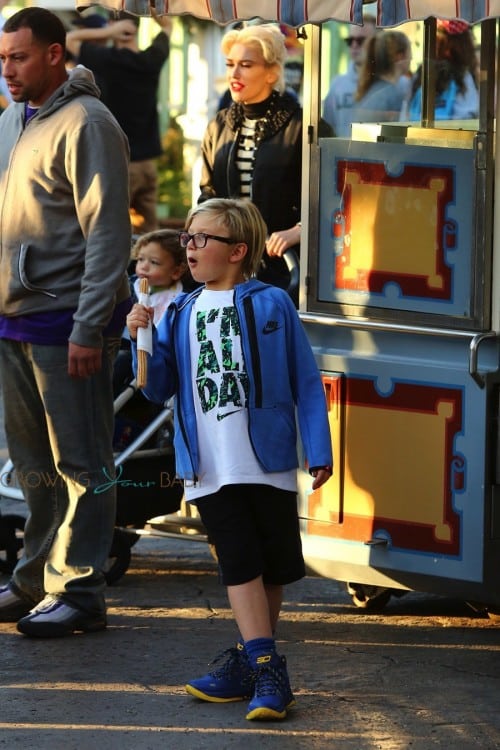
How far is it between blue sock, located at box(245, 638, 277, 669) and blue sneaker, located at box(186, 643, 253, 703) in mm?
85

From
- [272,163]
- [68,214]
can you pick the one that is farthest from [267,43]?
[68,214]

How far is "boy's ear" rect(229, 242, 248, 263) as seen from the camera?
4.78 m

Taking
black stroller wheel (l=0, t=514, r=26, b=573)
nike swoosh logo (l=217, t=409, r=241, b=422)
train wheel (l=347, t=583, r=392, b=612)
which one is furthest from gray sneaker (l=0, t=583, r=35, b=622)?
nike swoosh logo (l=217, t=409, r=241, b=422)

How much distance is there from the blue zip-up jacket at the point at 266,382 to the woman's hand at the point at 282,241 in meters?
1.16

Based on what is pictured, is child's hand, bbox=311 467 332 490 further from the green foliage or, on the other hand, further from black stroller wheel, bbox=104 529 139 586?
the green foliage

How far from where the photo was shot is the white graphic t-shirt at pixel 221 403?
4699mm

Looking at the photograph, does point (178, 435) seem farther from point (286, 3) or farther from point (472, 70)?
point (472, 70)

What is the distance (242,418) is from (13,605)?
150cm

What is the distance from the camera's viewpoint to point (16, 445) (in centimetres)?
568

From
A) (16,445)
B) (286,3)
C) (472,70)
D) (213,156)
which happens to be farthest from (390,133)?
(16,445)

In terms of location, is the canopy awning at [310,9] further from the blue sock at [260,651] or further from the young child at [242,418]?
the blue sock at [260,651]

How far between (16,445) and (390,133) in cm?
172

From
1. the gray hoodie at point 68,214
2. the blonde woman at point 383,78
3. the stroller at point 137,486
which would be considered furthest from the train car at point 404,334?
the stroller at point 137,486

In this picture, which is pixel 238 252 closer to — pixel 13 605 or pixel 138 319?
pixel 138 319
